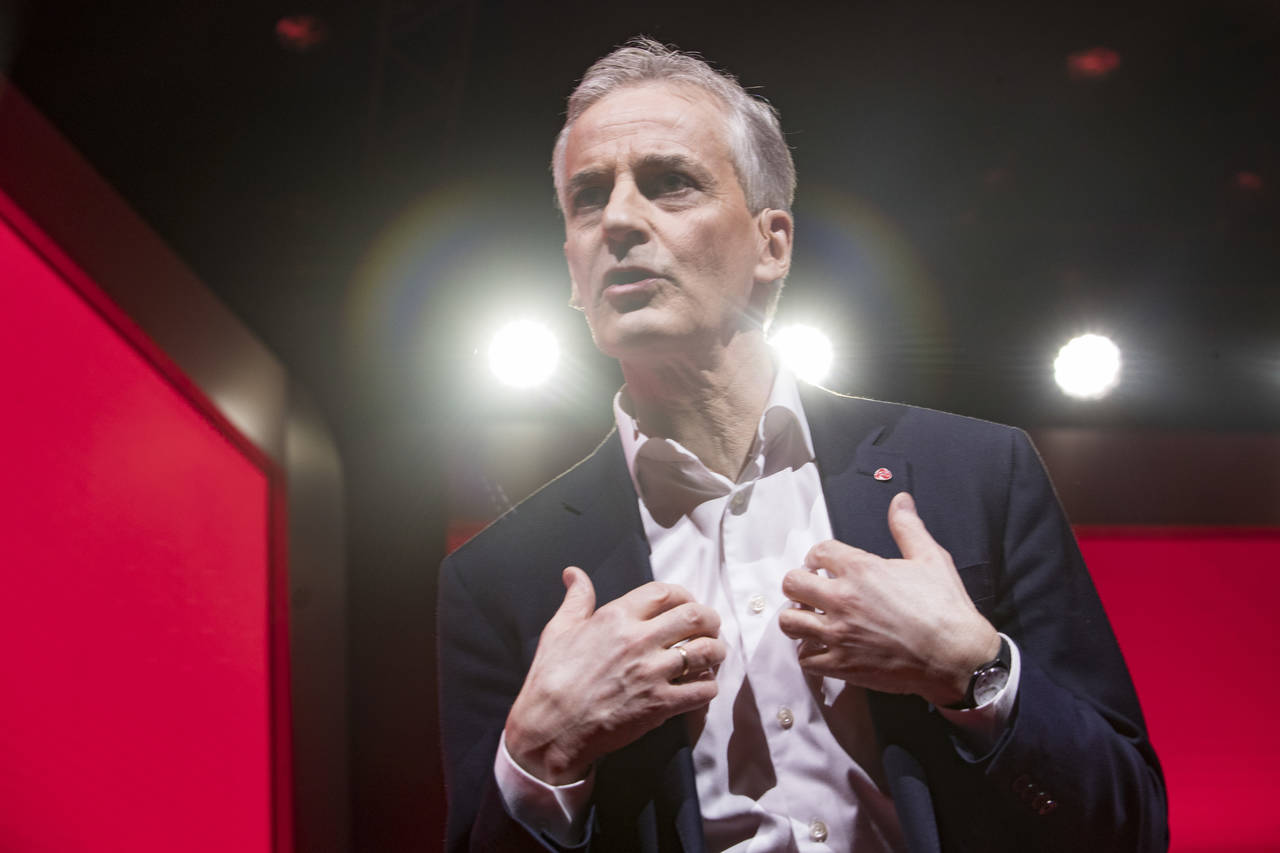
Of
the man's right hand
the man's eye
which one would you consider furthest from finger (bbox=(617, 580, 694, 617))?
the man's eye

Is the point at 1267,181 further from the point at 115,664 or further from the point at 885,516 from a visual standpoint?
the point at 115,664

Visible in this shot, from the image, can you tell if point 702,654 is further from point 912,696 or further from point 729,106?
point 729,106

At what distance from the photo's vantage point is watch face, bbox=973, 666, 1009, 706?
119 centimetres

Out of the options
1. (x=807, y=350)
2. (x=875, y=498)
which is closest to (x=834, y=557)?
(x=875, y=498)

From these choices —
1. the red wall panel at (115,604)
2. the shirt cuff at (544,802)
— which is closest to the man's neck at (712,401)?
the shirt cuff at (544,802)

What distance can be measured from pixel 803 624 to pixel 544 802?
1.49 ft

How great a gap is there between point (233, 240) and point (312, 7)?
55cm

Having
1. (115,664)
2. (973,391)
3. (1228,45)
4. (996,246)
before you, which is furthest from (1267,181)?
(115,664)

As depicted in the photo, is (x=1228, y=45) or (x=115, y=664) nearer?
(x=115, y=664)

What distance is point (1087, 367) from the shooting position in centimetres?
202

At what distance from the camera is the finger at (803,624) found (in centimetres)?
121

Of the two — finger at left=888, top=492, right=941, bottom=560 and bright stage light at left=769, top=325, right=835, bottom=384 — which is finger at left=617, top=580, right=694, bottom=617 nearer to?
finger at left=888, top=492, right=941, bottom=560

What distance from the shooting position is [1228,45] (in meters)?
2.18

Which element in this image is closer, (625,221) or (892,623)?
(892,623)
